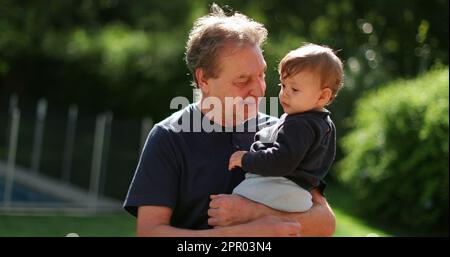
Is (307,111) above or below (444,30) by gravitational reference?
below

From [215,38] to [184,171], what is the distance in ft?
1.64

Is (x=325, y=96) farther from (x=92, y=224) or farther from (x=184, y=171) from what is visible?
(x=92, y=224)

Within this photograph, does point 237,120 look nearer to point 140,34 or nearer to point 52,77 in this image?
point 140,34

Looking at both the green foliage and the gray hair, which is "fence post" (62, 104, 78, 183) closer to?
the green foliage

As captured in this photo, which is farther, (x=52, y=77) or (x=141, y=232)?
(x=52, y=77)

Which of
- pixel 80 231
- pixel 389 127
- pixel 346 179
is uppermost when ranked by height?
pixel 389 127

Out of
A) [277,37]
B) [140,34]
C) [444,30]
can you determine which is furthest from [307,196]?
[140,34]

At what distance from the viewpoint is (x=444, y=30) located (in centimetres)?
975

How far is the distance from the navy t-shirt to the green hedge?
5.93 m

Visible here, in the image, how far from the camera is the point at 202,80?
3.09 metres

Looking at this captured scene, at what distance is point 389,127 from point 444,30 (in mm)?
1407

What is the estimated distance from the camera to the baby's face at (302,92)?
2869 mm

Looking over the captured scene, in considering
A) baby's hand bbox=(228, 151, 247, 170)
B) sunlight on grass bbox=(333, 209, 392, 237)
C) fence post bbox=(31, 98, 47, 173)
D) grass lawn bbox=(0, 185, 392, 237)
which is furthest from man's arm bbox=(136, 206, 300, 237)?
fence post bbox=(31, 98, 47, 173)

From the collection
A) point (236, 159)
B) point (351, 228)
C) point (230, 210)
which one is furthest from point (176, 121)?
point (351, 228)
